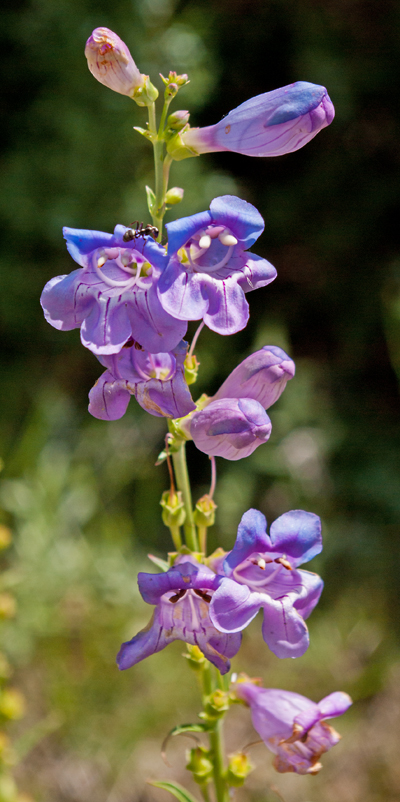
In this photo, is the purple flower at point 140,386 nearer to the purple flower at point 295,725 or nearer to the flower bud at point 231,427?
the flower bud at point 231,427

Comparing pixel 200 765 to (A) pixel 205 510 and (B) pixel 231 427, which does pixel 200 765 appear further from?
(B) pixel 231 427

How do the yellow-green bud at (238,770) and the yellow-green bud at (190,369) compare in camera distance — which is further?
the yellow-green bud at (238,770)

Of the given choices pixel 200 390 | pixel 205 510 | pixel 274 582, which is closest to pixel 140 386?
pixel 205 510

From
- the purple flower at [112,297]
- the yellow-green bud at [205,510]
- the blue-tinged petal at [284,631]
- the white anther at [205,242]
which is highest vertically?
the white anther at [205,242]

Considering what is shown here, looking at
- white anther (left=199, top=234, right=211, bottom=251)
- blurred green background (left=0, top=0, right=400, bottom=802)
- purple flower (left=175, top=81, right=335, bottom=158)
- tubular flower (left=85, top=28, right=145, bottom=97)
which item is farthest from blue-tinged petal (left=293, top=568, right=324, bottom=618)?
blurred green background (left=0, top=0, right=400, bottom=802)

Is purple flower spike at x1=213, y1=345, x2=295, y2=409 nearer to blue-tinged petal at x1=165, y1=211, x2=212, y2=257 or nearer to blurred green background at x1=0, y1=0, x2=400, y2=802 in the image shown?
blue-tinged petal at x1=165, y1=211, x2=212, y2=257

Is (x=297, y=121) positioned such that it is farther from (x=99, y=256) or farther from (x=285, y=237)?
(x=285, y=237)

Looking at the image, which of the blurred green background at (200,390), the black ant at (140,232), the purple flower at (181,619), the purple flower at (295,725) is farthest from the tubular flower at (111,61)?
the blurred green background at (200,390)
